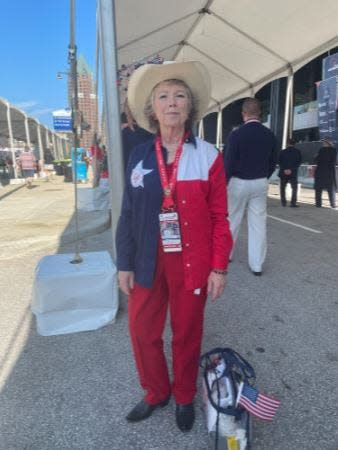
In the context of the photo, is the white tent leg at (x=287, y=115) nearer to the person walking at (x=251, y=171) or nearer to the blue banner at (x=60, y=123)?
the person walking at (x=251, y=171)

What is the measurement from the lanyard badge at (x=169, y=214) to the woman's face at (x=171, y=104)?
0.14 meters

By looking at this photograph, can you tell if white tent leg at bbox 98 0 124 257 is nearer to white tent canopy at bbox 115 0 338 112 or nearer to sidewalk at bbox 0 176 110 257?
sidewalk at bbox 0 176 110 257

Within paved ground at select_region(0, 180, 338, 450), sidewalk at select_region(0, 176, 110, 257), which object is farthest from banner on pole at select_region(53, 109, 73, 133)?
paved ground at select_region(0, 180, 338, 450)

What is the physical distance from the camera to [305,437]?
6.77 feet

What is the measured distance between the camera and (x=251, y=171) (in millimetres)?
4445

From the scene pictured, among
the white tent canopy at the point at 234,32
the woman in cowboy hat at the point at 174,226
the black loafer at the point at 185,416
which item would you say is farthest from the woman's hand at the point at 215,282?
the white tent canopy at the point at 234,32

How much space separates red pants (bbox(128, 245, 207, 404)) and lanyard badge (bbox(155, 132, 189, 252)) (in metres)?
0.06

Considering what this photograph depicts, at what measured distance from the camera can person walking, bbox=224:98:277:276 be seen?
4.42 meters

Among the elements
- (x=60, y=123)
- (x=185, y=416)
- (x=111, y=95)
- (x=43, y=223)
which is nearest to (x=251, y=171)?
(x=111, y=95)

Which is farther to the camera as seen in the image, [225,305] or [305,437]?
[225,305]

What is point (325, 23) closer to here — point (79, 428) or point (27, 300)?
point (27, 300)

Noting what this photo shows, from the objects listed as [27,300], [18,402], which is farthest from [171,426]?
[27,300]

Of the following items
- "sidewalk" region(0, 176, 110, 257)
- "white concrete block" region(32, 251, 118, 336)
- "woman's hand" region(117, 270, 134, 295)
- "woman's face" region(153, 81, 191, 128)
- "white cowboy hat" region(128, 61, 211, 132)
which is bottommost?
"sidewalk" region(0, 176, 110, 257)

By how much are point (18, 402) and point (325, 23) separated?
8.50m
